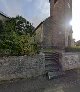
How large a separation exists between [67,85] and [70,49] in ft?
27.8

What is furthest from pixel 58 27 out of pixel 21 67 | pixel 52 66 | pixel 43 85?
pixel 43 85

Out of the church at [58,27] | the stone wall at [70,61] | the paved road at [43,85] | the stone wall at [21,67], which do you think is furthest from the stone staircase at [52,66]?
the church at [58,27]

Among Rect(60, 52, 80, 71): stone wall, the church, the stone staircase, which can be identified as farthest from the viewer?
the church

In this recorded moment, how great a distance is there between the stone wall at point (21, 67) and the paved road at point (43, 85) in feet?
2.35

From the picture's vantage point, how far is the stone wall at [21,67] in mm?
13780

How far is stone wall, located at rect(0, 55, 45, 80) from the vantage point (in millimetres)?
13780

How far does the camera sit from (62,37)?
91.9ft

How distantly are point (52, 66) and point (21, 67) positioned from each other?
3810 millimetres

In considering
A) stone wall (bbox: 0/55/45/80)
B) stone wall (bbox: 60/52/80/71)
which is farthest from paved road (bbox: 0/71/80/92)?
stone wall (bbox: 60/52/80/71)

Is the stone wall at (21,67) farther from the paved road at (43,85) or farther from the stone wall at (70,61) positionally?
the stone wall at (70,61)

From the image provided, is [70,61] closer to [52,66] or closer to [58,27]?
[52,66]

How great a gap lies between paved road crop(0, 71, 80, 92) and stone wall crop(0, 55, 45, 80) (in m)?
0.72

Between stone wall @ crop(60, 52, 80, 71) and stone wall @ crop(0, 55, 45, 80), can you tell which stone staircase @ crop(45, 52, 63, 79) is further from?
stone wall @ crop(0, 55, 45, 80)

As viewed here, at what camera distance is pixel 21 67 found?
1459cm
